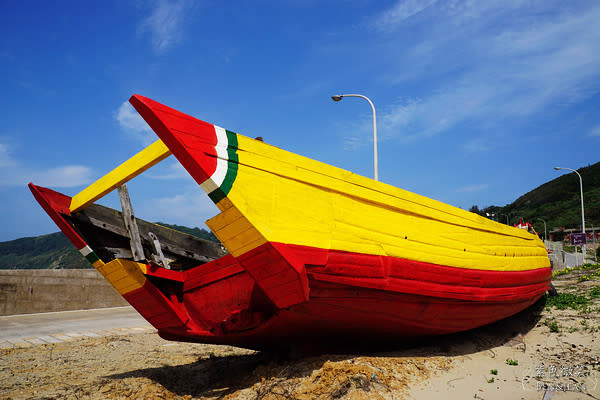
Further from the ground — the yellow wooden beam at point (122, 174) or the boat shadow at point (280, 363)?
the yellow wooden beam at point (122, 174)

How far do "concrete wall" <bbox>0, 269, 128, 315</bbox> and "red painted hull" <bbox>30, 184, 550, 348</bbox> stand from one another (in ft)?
26.2

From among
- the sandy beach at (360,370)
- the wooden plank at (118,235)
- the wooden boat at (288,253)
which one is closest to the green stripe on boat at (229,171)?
the wooden boat at (288,253)

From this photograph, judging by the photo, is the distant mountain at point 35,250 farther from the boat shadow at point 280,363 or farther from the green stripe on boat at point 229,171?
the green stripe on boat at point 229,171

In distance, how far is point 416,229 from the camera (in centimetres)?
510

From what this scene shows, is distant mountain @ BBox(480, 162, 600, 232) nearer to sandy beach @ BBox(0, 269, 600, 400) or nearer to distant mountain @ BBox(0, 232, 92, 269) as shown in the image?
sandy beach @ BBox(0, 269, 600, 400)

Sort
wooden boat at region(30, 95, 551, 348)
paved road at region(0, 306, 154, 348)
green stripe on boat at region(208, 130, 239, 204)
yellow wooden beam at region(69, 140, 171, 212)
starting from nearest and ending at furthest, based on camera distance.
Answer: green stripe on boat at region(208, 130, 239, 204) → wooden boat at region(30, 95, 551, 348) → yellow wooden beam at region(69, 140, 171, 212) → paved road at region(0, 306, 154, 348)

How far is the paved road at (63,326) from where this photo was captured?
8.74 m

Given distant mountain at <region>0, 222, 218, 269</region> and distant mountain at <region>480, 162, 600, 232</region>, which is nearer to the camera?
distant mountain at <region>480, 162, 600, 232</region>

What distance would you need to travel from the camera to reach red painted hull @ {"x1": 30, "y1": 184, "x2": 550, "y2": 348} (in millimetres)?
3795

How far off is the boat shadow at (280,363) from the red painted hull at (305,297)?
253 millimetres

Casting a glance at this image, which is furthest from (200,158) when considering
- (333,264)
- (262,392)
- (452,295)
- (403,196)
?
(452,295)

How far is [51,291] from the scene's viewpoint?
1217cm

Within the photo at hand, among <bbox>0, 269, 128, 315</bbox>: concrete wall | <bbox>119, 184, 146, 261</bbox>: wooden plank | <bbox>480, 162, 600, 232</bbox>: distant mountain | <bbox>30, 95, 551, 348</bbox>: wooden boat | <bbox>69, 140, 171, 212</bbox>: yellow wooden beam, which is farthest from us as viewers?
<bbox>480, 162, 600, 232</bbox>: distant mountain

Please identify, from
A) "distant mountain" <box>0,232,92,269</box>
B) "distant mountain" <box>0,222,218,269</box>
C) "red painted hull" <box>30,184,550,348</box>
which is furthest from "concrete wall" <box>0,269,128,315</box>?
"distant mountain" <box>0,232,92,269</box>
